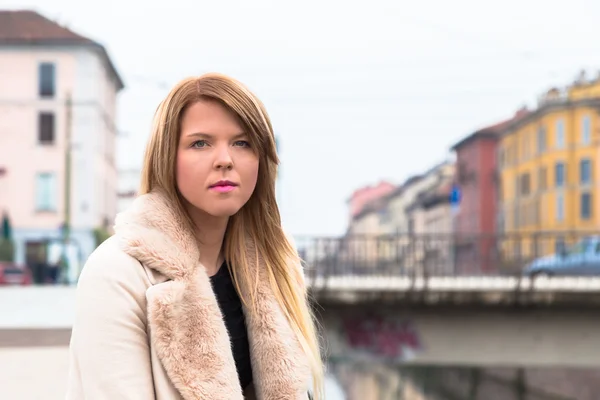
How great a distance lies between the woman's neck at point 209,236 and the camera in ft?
6.86

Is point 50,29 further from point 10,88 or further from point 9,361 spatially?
point 9,361

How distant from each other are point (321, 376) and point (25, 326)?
20.3ft

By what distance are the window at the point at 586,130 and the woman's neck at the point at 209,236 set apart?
58.8 m

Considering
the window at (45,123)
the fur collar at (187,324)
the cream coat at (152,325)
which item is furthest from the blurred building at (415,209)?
the cream coat at (152,325)

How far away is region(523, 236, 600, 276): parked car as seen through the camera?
86.4 ft

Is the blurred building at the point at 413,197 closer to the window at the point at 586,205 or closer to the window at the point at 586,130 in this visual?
the window at the point at 586,205

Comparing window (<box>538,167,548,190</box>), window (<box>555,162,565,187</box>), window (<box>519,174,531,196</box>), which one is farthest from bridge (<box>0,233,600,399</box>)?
window (<box>519,174,531,196</box>)

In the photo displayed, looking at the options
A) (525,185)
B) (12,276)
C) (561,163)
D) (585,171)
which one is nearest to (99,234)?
(12,276)

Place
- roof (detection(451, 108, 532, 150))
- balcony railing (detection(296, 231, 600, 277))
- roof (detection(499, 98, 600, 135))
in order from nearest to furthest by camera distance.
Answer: balcony railing (detection(296, 231, 600, 277)) → roof (detection(499, 98, 600, 135)) → roof (detection(451, 108, 532, 150))

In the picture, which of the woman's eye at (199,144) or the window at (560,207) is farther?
the window at (560,207)

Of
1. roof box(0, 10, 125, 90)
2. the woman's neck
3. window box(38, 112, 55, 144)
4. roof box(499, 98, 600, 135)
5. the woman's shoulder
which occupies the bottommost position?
the woman's shoulder

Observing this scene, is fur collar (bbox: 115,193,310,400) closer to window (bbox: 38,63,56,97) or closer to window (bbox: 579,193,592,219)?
window (bbox: 38,63,56,97)

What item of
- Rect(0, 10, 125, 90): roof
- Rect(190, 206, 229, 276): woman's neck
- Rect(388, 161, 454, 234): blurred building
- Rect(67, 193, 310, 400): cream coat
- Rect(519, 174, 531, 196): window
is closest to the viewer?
Rect(67, 193, 310, 400): cream coat

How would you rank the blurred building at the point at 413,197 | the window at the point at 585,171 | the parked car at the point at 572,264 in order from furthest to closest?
the blurred building at the point at 413,197 < the window at the point at 585,171 < the parked car at the point at 572,264
